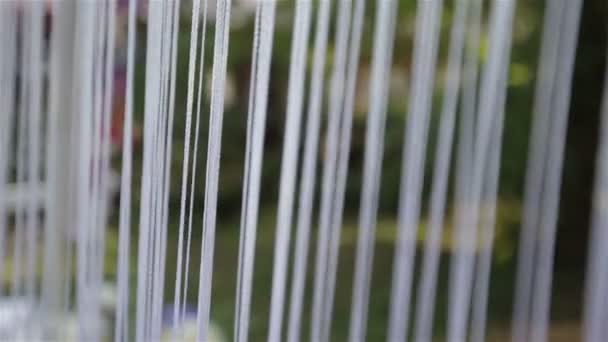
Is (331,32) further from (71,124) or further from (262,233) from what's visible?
(71,124)

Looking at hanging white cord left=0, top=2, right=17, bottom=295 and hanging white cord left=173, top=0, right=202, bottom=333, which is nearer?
hanging white cord left=173, top=0, right=202, bottom=333

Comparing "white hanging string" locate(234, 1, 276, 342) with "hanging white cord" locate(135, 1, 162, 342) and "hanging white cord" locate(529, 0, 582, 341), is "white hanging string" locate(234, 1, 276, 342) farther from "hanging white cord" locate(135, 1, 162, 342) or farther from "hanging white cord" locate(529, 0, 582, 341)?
"hanging white cord" locate(529, 0, 582, 341)

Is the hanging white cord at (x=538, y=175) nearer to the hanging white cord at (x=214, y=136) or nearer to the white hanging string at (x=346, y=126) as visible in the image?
the white hanging string at (x=346, y=126)

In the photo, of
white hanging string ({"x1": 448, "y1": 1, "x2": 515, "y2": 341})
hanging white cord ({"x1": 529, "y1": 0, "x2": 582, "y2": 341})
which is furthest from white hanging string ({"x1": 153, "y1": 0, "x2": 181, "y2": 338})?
hanging white cord ({"x1": 529, "y1": 0, "x2": 582, "y2": 341})

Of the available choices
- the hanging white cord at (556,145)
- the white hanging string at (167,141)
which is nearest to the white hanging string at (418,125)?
the hanging white cord at (556,145)

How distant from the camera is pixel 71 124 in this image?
0.62 m

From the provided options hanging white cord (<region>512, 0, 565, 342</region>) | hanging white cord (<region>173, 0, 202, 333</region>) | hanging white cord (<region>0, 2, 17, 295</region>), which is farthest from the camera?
hanging white cord (<region>512, 0, 565, 342</region>)

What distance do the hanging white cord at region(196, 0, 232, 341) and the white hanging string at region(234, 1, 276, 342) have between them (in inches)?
1.0

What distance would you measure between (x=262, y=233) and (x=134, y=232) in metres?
0.54

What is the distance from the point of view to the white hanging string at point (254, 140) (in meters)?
0.47

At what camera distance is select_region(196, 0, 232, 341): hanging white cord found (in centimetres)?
46

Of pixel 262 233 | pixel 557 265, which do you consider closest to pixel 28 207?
pixel 262 233

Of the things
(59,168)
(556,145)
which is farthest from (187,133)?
(556,145)

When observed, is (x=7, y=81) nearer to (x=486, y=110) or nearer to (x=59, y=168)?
(x=59, y=168)
